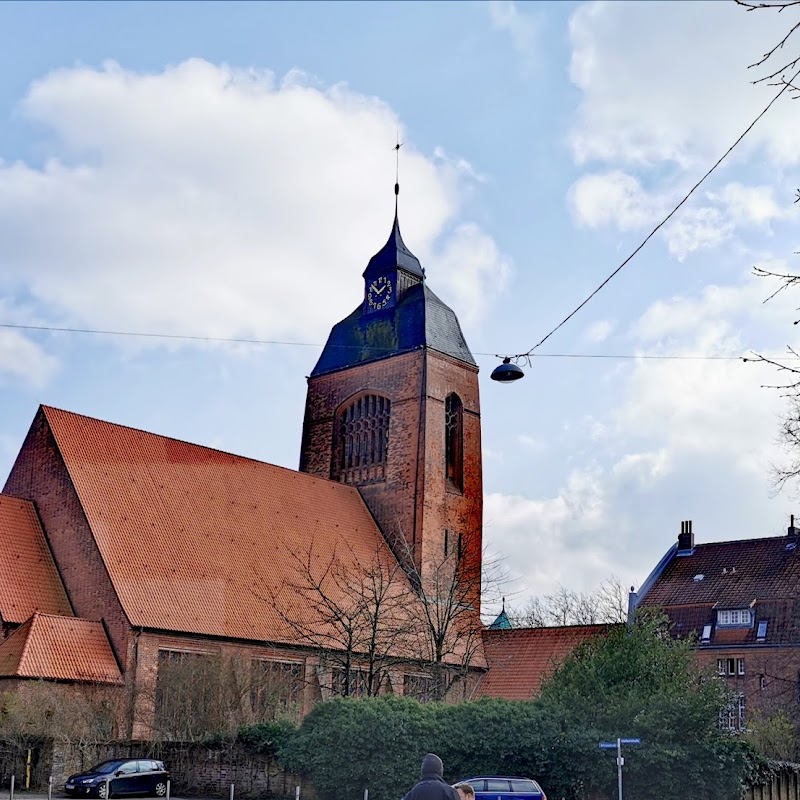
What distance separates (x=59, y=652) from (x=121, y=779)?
5544 millimetres

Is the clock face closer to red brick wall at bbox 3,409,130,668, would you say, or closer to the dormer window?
red brick wall at bbox 3,409,130,668

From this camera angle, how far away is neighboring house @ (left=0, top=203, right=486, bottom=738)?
32.2m

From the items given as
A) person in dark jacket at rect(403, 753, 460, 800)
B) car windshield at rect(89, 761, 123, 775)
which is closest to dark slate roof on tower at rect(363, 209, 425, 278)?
car windshield at rect(89, 761, 123, 775)

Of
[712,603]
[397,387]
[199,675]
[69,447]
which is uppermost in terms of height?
[397,387]

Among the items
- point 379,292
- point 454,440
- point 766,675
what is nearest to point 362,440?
point 454,440

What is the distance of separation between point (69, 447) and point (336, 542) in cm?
1149

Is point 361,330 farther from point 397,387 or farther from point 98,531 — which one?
point 98,531

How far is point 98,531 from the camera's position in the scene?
3394 centimetres

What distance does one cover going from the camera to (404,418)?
46469 millimetres

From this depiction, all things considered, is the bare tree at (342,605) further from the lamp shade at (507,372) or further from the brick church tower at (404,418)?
the lamp shade at (507,372)

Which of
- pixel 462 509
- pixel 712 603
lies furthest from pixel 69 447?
pixel 712 603

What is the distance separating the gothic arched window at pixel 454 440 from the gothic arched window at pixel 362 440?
2.66 metres

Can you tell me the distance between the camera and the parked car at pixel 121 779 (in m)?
25.4

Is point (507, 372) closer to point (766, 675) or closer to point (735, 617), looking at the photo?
point (766, 675)
